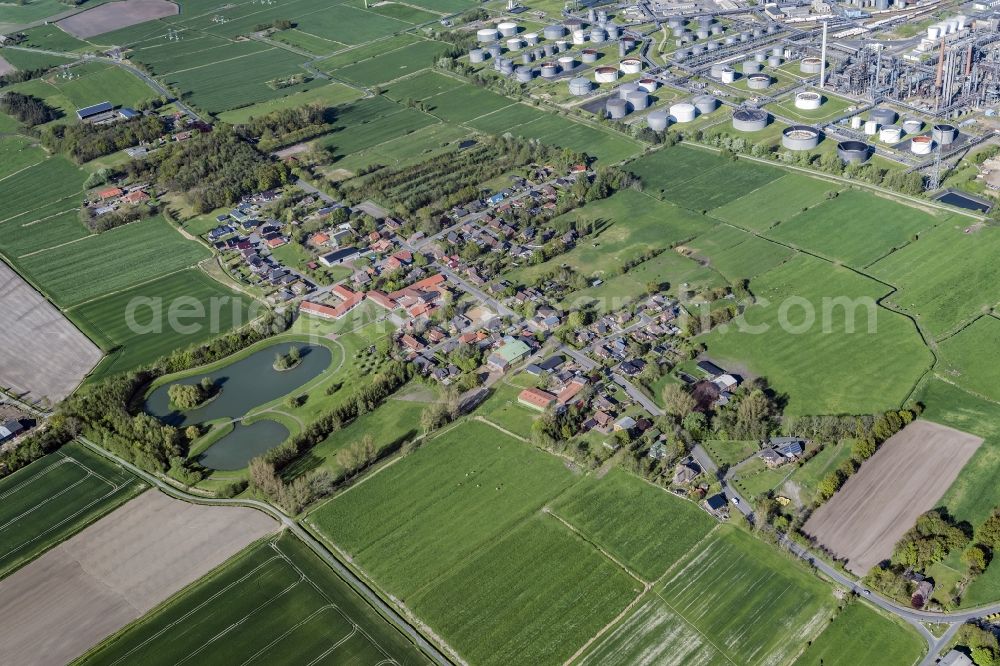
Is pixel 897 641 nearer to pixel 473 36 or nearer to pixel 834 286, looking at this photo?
pixel 834 286

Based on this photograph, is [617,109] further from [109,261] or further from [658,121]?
[109,261]

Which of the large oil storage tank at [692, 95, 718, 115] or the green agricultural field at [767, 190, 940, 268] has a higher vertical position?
the large oil storage tank at [692, 95, 718, 115]

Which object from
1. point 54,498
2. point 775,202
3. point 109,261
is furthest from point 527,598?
point 109,261

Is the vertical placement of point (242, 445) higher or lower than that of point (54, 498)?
higher

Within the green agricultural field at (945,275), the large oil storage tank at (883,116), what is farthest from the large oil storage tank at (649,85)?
the green agricultural field at (945,275)

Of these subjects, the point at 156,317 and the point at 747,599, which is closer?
the point at 747,599

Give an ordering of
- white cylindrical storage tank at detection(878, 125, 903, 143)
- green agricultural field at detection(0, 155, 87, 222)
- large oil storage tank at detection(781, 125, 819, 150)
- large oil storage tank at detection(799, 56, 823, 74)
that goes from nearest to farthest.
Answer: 1. white cylindrical storage tank at detection(878, 125, 903, 143)
2. large oil storage tank at detection(781, 125, 819, 150)
3. green agricultural field at detection(0, 155, 87, 222)
4. large oil storage tank at detection(799, 56, 823, 74)

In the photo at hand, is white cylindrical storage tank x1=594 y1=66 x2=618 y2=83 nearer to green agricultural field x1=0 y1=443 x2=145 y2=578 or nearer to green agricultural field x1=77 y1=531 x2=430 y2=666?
green agricultural field x1=0 y1=443 x2=145 y2=578

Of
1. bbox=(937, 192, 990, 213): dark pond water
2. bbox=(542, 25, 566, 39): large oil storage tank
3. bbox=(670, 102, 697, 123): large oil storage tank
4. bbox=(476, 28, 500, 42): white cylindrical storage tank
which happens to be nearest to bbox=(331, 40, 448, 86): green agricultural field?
bbox=(476, 28, 500, 42): white cylindrical storage tank
